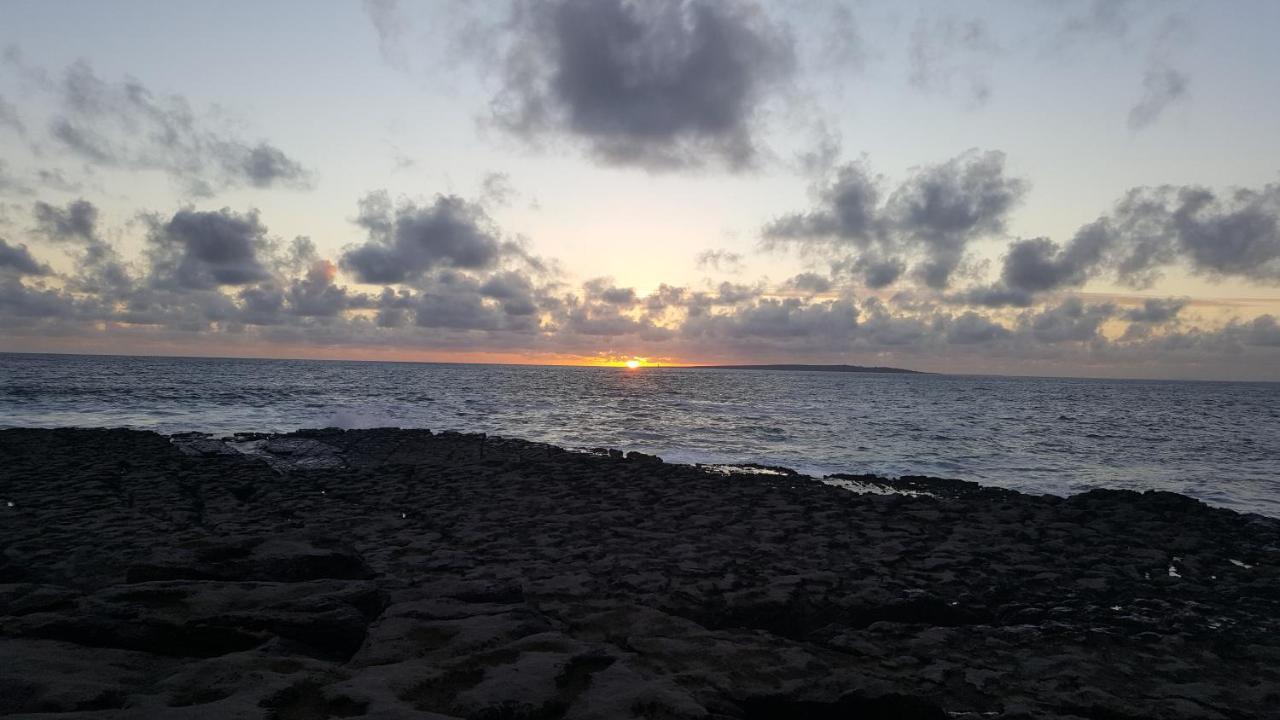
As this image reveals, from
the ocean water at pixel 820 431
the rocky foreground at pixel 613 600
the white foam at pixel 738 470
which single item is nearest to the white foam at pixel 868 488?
the rocky foreground at pixel 613 600

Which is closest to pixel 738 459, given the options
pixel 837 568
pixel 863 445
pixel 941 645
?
pixel 863 445

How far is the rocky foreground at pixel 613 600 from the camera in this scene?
5172 millimetres

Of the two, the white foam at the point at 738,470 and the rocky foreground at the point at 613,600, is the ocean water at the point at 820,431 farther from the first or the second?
the rocky foreground at the point at 613,600

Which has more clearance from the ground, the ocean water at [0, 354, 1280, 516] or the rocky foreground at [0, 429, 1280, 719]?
the rocky foreground at [0, 429, 1280, 719]

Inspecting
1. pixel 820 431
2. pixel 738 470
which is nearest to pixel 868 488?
pixel 738 470

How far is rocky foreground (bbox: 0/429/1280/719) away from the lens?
5.17 metres

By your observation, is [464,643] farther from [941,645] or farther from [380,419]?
[380,419]

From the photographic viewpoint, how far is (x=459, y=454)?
25.7m

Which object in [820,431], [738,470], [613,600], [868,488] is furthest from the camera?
[820,431]

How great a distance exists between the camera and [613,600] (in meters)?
9.05

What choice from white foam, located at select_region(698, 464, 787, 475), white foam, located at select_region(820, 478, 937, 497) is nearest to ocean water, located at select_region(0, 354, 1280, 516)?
white foam, located at select_region(698, 464, 787, 475)

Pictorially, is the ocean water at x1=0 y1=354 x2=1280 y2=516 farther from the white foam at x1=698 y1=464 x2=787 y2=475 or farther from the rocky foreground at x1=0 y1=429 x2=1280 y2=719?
the rocky foreground at x1=0 y1=429 x2=1280 y2=719

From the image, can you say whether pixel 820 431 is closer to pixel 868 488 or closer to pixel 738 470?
pixel 738 470

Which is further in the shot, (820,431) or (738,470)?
(820,431)
